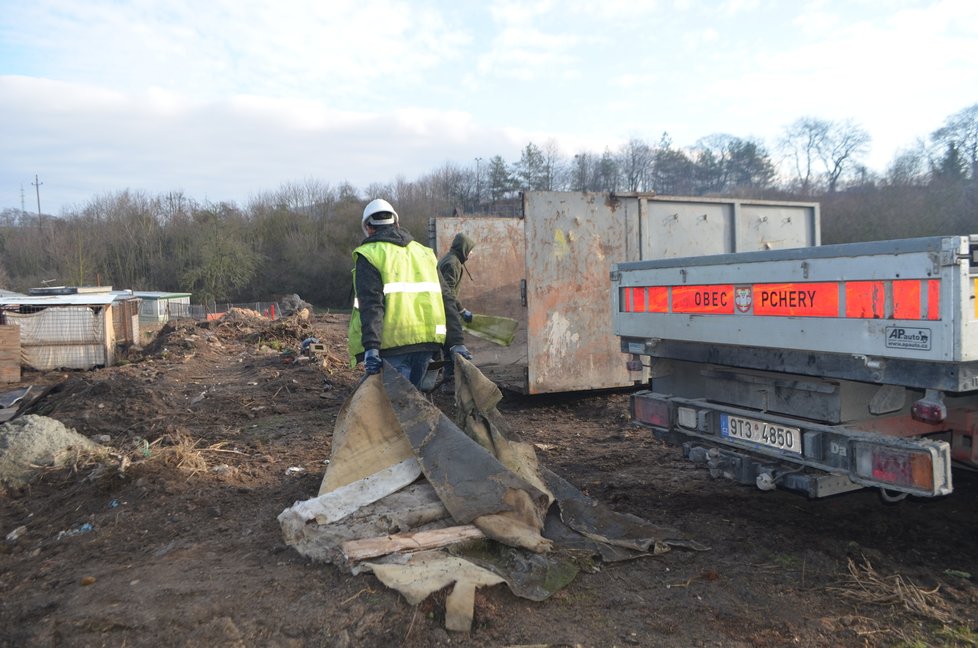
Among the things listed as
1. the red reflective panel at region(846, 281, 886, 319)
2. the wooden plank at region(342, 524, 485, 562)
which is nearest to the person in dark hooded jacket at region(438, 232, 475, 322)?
the wooden plank at region(342, 524, 485, 562)

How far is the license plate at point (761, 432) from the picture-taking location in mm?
3625

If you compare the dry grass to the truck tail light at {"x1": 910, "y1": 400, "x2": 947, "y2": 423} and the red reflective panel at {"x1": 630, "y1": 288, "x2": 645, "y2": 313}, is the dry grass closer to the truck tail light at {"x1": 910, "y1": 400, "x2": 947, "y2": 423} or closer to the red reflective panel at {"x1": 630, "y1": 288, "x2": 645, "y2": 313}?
the truck tail light at {"x1": 910, "y1": 400, "x2": 947, "y2": 423}

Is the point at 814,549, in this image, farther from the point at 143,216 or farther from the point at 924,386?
the point at 143,216

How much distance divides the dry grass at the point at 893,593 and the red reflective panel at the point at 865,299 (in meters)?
1.28

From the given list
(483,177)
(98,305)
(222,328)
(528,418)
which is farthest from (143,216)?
(528,418)

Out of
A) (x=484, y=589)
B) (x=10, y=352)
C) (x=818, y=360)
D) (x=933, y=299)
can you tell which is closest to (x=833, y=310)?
(x=818, y=360)

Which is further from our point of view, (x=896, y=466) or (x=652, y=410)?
(x=652, y=410)

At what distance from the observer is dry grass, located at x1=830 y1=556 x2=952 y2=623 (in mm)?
3031

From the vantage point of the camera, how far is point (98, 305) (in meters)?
14.7

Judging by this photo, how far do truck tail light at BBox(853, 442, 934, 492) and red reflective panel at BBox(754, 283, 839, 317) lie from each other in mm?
662

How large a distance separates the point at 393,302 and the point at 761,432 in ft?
7.72

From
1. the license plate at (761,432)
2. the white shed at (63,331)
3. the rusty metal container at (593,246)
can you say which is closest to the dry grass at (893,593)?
the license plate at (761,432)

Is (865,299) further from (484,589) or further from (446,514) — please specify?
(446,514)

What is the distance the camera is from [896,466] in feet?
10.2
